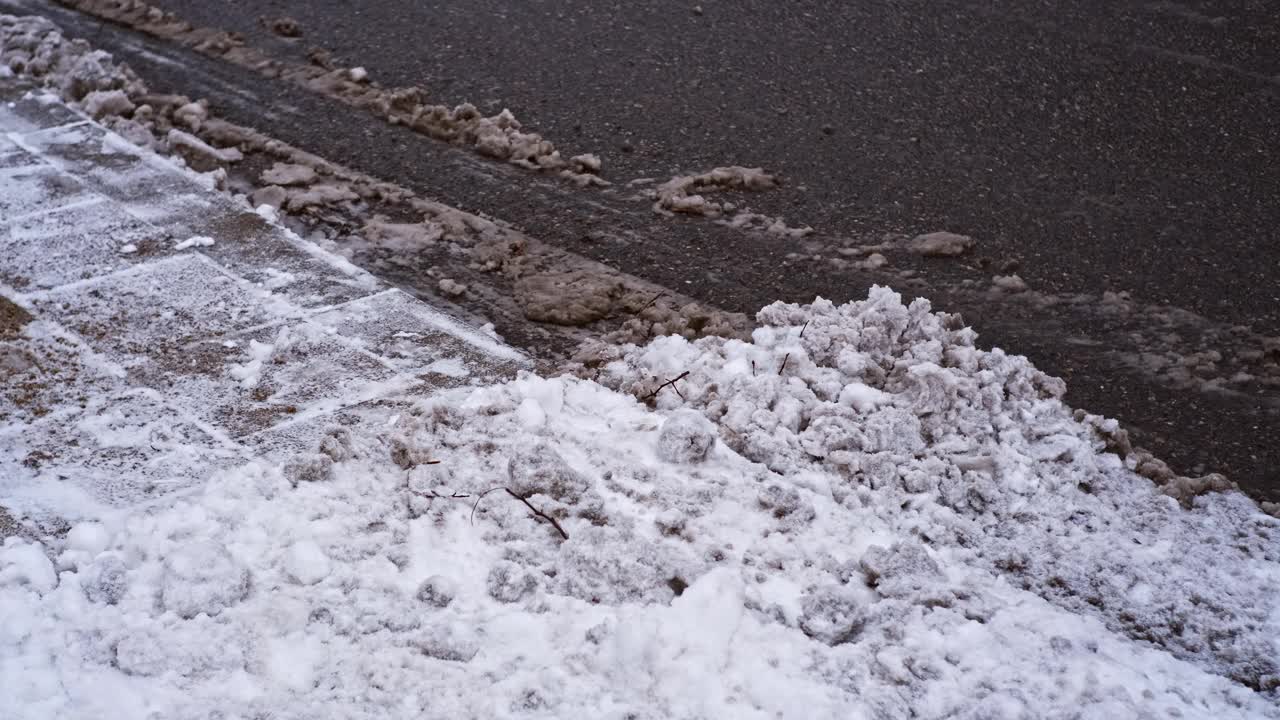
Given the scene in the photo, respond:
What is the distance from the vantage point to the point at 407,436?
3.34 metres

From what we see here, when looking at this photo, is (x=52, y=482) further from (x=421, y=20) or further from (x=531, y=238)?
(x=421, y=20)

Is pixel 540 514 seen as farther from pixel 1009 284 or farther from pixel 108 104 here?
pixel 108 104

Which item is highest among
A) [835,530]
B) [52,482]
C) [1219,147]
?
[1219,147]

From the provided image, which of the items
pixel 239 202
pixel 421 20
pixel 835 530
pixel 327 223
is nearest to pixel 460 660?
pixel 835 530

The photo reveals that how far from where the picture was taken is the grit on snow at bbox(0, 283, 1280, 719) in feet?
8.52

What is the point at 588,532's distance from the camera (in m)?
2.99

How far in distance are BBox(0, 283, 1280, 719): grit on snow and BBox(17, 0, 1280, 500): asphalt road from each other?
2.31 feet

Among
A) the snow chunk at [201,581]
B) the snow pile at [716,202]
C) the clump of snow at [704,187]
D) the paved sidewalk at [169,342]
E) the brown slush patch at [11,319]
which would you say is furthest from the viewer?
the clump of snow at [704,187]

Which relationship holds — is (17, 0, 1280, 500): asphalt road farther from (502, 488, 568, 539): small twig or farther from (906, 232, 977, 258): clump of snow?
(502, 488, 568, 539): small twig

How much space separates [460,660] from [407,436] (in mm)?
871

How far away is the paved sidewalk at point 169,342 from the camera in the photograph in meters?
3.44

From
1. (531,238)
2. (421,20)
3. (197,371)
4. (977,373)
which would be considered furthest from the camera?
(421,20)

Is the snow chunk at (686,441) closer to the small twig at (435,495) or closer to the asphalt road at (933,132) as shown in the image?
the small twig at (435,495)

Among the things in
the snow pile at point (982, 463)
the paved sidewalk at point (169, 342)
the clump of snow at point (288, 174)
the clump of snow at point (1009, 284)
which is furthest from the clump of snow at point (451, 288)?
the clump of snow at point (1009, 284)
